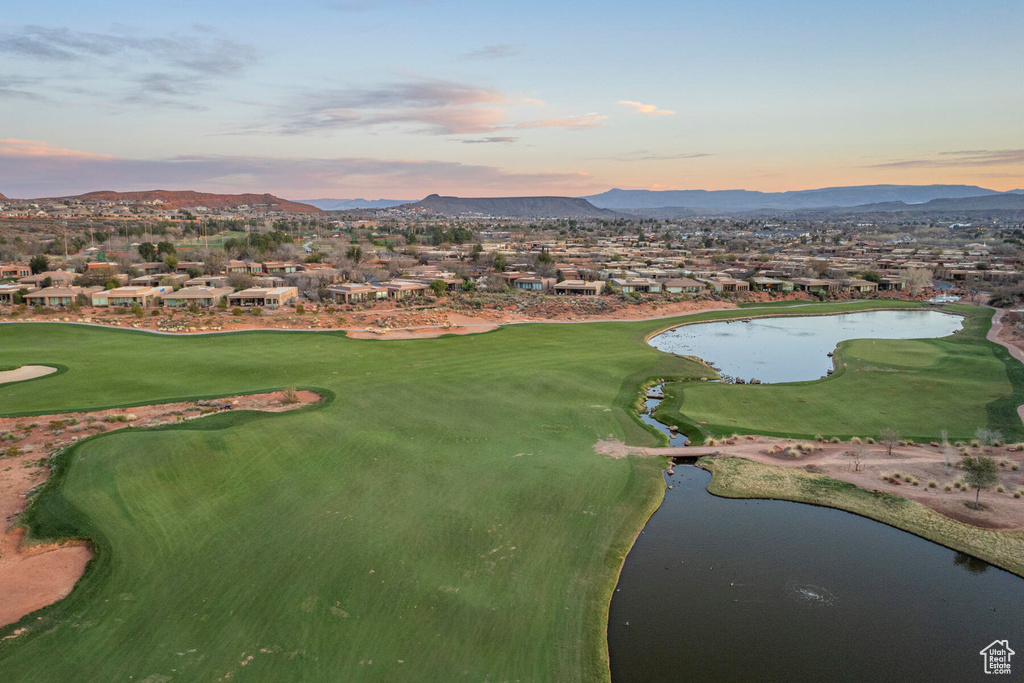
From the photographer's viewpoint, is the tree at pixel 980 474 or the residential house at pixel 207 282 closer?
the tree at pixel 980 474

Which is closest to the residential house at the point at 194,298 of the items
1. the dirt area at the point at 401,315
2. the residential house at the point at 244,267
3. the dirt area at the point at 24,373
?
the dirt area at the point at 401,315

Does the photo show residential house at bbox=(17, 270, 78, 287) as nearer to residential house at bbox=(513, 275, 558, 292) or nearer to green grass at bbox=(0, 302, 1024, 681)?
green grass at bbox=(0, 302, 1024, 681)

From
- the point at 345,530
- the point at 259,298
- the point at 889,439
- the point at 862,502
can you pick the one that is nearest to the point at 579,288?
the point at 259,298

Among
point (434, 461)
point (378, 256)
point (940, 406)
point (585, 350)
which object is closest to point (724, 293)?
point (585, 350)

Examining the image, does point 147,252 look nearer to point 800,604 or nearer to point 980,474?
point 800,604

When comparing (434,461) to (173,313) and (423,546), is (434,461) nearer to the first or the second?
(423,546)

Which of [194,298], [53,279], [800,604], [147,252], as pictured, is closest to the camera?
[800,604]

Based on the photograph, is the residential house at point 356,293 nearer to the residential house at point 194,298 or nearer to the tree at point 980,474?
the residential house at point 194,298
